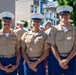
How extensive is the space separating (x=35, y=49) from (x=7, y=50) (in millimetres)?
551

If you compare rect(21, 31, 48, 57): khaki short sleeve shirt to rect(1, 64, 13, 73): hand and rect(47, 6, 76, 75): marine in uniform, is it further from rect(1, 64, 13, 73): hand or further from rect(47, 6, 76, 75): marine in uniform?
rect(1, 64, 13, 73): hand

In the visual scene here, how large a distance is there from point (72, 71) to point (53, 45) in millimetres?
636

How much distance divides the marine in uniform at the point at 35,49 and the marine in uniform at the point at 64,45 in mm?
178

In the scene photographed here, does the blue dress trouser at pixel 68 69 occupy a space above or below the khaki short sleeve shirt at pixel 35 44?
below

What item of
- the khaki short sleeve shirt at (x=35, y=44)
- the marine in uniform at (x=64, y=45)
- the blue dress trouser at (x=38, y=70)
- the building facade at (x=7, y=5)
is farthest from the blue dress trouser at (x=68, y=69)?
the building facade at (x=7, y=5)

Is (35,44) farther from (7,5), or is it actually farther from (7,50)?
(7,5)

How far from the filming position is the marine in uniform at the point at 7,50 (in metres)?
6.50

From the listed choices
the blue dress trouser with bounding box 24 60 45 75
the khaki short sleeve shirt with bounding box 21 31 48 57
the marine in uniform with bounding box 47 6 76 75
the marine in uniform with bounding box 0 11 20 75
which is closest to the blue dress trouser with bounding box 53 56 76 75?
the marine in uniform with bounding box 47 6 76 75

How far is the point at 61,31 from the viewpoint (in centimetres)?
655

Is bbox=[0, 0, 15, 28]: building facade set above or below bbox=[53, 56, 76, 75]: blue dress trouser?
above

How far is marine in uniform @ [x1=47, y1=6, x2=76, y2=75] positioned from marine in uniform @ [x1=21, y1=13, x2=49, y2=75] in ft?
0.59

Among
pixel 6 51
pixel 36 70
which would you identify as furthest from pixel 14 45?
pixel 36 70

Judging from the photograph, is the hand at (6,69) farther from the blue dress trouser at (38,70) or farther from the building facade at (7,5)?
the building facade at (7,5)

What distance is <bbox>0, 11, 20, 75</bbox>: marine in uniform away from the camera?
6496 mm
